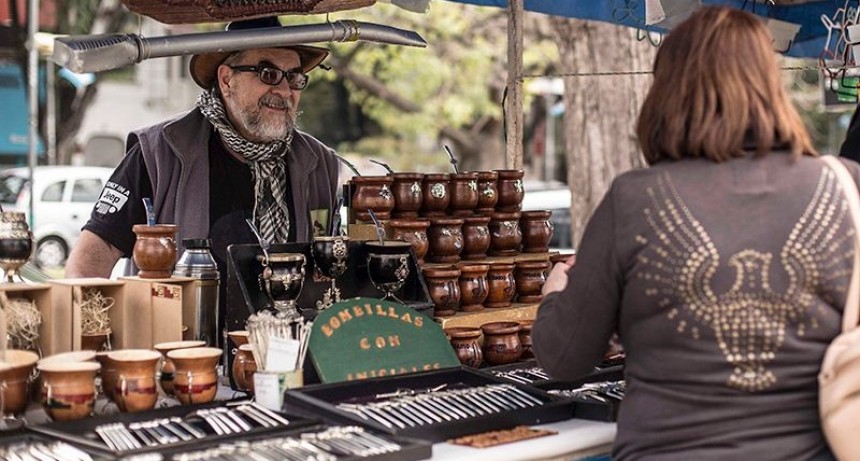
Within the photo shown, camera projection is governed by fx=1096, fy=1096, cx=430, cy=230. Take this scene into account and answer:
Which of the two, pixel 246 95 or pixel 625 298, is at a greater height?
pixel 246 95

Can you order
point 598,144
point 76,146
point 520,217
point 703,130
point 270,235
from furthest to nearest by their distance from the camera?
point 76,146
point 598,144
point 270,235
point 520,217
point 703,130

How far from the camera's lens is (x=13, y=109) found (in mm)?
16469

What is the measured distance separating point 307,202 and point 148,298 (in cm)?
132

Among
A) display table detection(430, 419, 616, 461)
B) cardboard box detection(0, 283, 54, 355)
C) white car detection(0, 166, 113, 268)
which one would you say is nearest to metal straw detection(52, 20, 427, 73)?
cardboard box detection(0, 283, 54, 355)

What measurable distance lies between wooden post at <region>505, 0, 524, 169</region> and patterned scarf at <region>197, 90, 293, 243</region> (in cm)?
90

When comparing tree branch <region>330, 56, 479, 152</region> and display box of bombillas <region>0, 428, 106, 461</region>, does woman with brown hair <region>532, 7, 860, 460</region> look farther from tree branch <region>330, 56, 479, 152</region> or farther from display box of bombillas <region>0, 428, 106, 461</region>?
tree branch <region>330, 56, 479, 152</region>

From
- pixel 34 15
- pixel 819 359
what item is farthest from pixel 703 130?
pixel 34 15

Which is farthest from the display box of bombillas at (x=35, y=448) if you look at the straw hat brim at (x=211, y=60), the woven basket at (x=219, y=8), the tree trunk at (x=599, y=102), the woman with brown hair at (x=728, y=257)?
the tree trunk at (x=599, y=102)

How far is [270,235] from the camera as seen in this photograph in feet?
12.9

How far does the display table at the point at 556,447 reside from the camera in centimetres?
226

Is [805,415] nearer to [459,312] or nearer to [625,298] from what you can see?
[625,298]

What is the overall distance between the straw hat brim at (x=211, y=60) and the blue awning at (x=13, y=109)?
12791 mm

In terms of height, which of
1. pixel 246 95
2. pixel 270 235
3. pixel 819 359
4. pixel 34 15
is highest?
pixel 34 15

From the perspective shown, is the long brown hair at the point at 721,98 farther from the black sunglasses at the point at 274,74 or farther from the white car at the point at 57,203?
the white car at the point at 57,203
